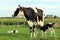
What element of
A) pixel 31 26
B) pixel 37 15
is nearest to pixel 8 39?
pixel 31 26

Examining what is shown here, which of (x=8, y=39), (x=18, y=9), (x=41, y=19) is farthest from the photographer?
(x=41, y=19)

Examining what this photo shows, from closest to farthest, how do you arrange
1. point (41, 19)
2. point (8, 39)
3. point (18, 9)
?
point (8, 39), point (18, 9), point (41, 19)

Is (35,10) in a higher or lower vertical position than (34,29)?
higher

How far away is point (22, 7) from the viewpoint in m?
20.0

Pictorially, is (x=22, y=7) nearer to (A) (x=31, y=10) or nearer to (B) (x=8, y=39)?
(A) (x=31, y=10)

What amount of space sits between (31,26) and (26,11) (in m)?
1.26

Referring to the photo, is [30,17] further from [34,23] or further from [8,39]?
[8,39]

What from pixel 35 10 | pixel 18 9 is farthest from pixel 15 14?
pixel 35 10

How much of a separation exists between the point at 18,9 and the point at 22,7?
36 centimetres

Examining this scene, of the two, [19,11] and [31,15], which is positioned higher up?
[19,11]

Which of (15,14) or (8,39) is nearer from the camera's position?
(8,39)

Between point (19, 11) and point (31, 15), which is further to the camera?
point (31, 15)

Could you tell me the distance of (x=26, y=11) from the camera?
20031 mm

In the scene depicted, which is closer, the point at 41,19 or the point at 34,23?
the point at 34,23
